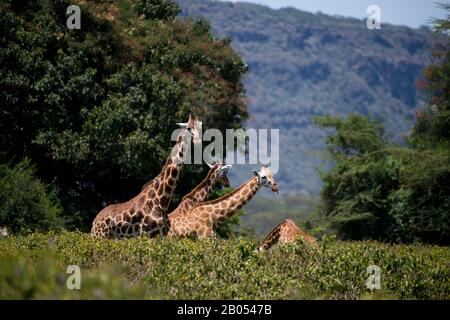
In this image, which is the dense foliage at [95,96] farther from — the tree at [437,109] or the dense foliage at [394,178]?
the tree at [437,109]

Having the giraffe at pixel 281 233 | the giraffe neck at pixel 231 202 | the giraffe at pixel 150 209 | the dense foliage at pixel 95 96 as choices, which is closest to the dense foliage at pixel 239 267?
the giraffe at pixel 150 209

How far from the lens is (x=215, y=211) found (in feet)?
65.1

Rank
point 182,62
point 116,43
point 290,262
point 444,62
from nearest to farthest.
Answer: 1. point 290,262
2. point 116,43
3. point 182,62
4. point 444,62

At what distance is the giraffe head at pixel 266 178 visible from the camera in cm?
2000

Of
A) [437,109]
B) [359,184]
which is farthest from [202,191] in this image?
[437,109]

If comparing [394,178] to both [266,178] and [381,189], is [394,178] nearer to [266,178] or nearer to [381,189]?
[381,189]

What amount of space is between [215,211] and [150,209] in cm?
214

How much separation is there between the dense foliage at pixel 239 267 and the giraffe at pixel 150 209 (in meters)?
1.82

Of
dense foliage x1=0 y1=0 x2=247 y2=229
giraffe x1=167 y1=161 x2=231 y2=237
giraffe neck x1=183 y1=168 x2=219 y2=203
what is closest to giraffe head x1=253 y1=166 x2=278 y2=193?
giraffe x1=167 y1=161 x2=231 y2=237

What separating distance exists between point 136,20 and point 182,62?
6.09 ft

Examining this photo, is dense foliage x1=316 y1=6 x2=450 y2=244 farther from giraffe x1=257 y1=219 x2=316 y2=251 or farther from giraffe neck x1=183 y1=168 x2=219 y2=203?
giraffe x1=257 y1=219 x2=316 y2=251
